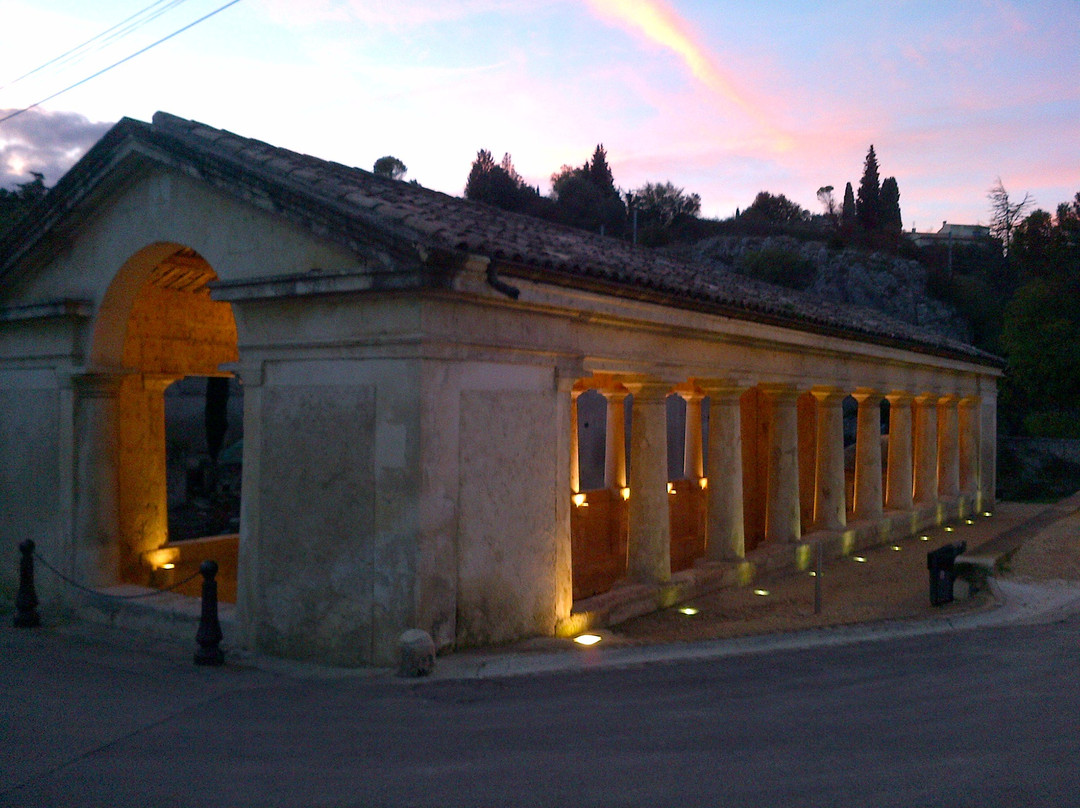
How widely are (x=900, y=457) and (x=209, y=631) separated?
15.4 metres

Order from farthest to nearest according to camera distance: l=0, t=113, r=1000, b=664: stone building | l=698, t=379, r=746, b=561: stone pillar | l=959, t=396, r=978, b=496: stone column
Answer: l=959, t=396, r=978, b=496: stone column
l=698, t=379, r=746, b=561: stone pillar
l=0, t=113, r=1000, b=664: stone building

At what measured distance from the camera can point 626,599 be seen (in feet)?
32.8

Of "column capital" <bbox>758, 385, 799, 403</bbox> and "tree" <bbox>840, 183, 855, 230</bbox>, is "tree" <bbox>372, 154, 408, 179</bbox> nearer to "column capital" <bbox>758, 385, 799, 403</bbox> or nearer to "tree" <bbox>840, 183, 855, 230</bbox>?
Answer: "tree" <bbox>840, 183, 855, 230</bbox>

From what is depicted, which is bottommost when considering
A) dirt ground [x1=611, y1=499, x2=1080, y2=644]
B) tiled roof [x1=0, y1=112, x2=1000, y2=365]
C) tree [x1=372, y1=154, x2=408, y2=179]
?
dirt ground [x1=611, y1=499, x2=1080, y2=644]

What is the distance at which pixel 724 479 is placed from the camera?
12203 millimetres

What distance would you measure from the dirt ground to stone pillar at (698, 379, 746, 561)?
68 centimetres

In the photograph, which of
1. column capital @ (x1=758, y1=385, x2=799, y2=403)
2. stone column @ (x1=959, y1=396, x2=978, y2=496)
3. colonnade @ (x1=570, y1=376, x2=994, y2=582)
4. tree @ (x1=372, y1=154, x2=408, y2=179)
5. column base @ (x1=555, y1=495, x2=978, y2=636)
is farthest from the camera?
tree @ (x1=372, y1=154, x2=408, y2=179)

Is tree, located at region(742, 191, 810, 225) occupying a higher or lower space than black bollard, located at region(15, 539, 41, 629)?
higher

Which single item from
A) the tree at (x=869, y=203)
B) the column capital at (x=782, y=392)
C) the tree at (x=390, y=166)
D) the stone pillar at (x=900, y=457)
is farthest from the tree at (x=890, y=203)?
the column capital at (x=782, y=392)

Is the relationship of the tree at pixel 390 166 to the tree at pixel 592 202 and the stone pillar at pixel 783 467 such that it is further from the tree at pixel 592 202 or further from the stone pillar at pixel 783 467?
the stone pillar at pixel 783 467

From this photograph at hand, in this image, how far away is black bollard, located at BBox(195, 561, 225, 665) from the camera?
7.83 meters

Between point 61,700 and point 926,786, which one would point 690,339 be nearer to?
point 926,786

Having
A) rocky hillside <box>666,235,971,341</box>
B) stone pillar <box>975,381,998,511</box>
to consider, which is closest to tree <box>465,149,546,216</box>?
rocky hillside <box>666,235,971,341</box>

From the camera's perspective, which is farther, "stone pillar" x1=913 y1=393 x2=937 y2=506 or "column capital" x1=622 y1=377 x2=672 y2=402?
"stone pillar" x1=913 y1=393 x2=937 y2=506
